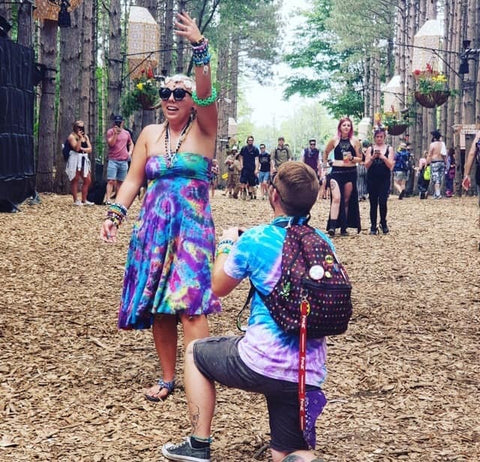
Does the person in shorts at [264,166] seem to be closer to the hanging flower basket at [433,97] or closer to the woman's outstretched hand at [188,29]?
the hanging flower basket at [433,97]

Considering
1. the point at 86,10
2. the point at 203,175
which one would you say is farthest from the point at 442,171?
the point at 203,175

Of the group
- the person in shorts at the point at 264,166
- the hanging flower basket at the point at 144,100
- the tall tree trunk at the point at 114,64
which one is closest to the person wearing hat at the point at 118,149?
the hanging flower basket at the point at 144,100

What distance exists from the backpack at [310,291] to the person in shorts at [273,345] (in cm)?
5

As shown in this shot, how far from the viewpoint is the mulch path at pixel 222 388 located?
13.4ft

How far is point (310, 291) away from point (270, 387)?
0.43 metres

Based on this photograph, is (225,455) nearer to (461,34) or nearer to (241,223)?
(241,223)

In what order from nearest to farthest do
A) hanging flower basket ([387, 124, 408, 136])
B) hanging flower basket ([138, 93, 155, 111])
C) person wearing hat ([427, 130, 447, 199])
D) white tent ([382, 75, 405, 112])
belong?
1. hanging flower basket ([138, 93, 155, 111])
2. person wearing hat ([427, 130, 447, 199])
3. hanging flower basket ([387, 124, 408, 136])
4. white tent ([382, 75, 405, 112])

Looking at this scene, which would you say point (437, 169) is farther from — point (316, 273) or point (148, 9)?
point (316, 273)

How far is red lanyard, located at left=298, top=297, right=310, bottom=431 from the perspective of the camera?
3229 mm

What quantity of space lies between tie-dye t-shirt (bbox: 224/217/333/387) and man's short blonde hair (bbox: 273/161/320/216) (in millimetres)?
108

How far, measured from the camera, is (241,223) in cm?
1564

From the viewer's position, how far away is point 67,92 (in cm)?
2038

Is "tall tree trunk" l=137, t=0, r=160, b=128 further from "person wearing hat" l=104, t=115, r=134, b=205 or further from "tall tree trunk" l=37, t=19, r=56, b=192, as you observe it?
"person wearing hat" l=104, t=115, r=134, b=205

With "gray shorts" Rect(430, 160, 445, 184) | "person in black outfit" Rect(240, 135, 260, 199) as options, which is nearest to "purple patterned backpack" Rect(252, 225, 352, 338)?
"person in black outfit" Rect(240, 135, 260, 199)
